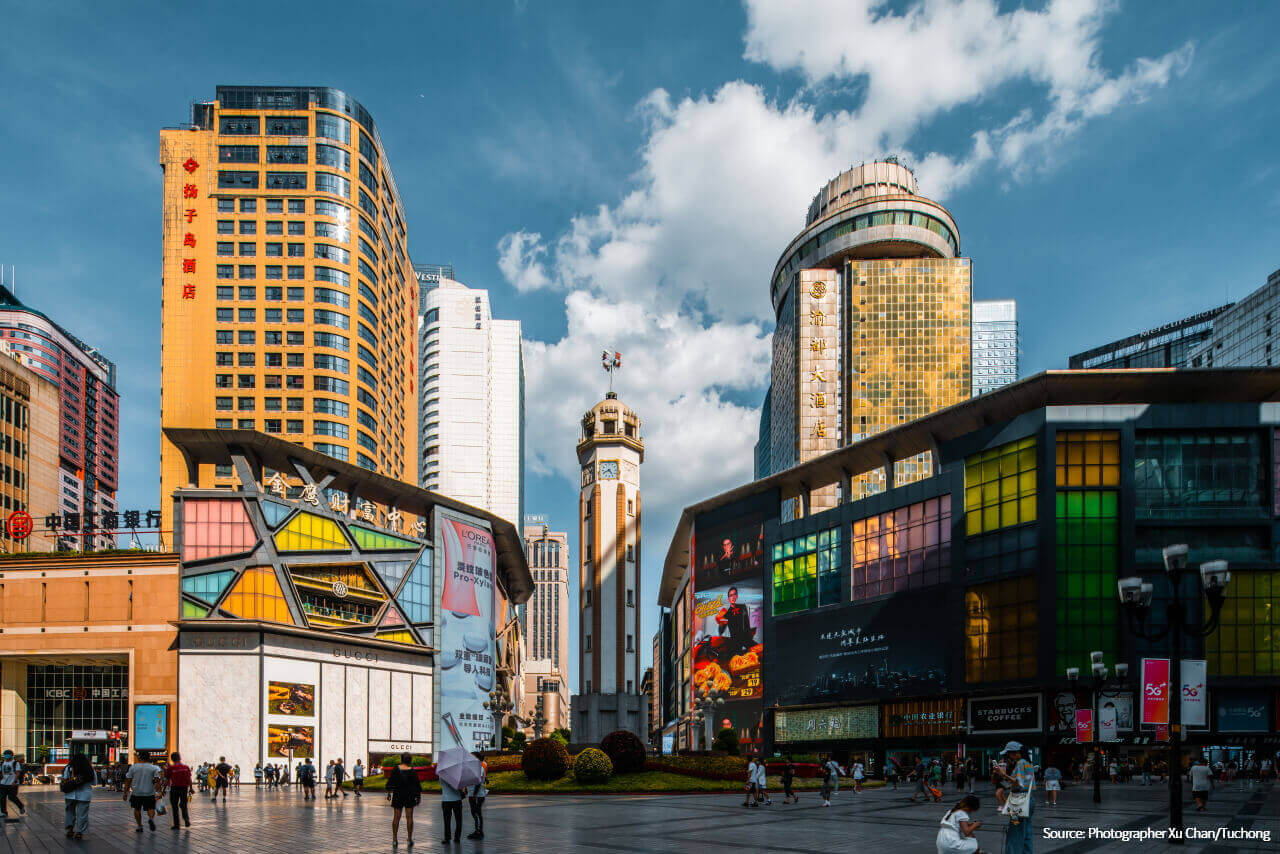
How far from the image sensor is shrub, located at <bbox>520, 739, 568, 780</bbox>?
134 ft

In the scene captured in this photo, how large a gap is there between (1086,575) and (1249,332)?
89535mm

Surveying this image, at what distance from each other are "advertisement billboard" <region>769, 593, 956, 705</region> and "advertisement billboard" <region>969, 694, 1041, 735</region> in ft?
10.8

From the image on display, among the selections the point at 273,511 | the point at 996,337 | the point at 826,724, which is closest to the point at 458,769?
the point at 273,511

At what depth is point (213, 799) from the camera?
3950 centimetres

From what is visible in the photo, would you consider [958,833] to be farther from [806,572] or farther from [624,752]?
[806,572]

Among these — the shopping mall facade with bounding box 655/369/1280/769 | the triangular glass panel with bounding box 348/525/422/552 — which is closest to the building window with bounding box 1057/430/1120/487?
the shopping mall facade with bounding box 655/369/1280/769

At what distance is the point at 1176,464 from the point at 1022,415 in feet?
31.2

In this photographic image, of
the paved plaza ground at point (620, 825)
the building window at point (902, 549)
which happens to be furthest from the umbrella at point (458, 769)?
the building window at point (902, 549)

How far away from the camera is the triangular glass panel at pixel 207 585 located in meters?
58.1

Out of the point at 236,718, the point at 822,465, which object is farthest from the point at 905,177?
the point at 236,718

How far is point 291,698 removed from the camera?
60.1m

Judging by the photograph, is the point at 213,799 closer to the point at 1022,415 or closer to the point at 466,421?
the point at 1022,415

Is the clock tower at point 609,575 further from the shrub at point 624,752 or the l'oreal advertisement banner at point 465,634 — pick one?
the shrub at point 624,752

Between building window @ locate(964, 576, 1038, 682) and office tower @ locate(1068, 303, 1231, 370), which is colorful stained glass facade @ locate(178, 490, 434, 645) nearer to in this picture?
building window @ locate(964, 576, 1038, 682)
